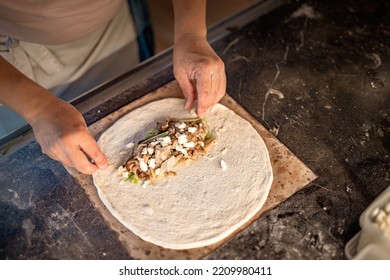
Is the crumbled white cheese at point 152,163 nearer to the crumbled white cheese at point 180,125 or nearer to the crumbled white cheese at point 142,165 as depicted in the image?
the crumbled white cheese at point 142,165

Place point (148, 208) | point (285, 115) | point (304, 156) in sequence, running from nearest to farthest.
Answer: point (148, 208)
point (304, 156)
point (285, 115)

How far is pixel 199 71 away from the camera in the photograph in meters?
1.35

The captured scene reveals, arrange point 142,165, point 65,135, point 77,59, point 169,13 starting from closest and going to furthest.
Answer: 1. point 65,135
2. point 142,165
3. point 77,59
4. point 169,13

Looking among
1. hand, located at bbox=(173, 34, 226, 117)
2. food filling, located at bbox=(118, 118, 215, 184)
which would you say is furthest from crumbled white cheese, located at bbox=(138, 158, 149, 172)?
hand, located at bbox=(173, 34, 226, 117)

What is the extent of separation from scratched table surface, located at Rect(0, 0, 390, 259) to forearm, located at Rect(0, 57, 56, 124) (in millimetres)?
207

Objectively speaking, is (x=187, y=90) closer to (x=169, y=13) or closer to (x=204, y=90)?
(x=204, y=90)

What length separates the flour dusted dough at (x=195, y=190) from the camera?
48.3 inches

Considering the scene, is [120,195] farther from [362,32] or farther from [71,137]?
[362,32]

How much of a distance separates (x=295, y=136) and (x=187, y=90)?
42 centimetres

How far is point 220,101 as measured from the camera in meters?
1.56

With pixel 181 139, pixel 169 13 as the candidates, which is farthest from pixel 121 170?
pixel 169 13

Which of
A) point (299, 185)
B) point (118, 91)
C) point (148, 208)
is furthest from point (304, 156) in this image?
point (118, 91)

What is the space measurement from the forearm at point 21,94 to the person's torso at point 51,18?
154mm

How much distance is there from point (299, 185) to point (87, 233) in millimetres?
683
